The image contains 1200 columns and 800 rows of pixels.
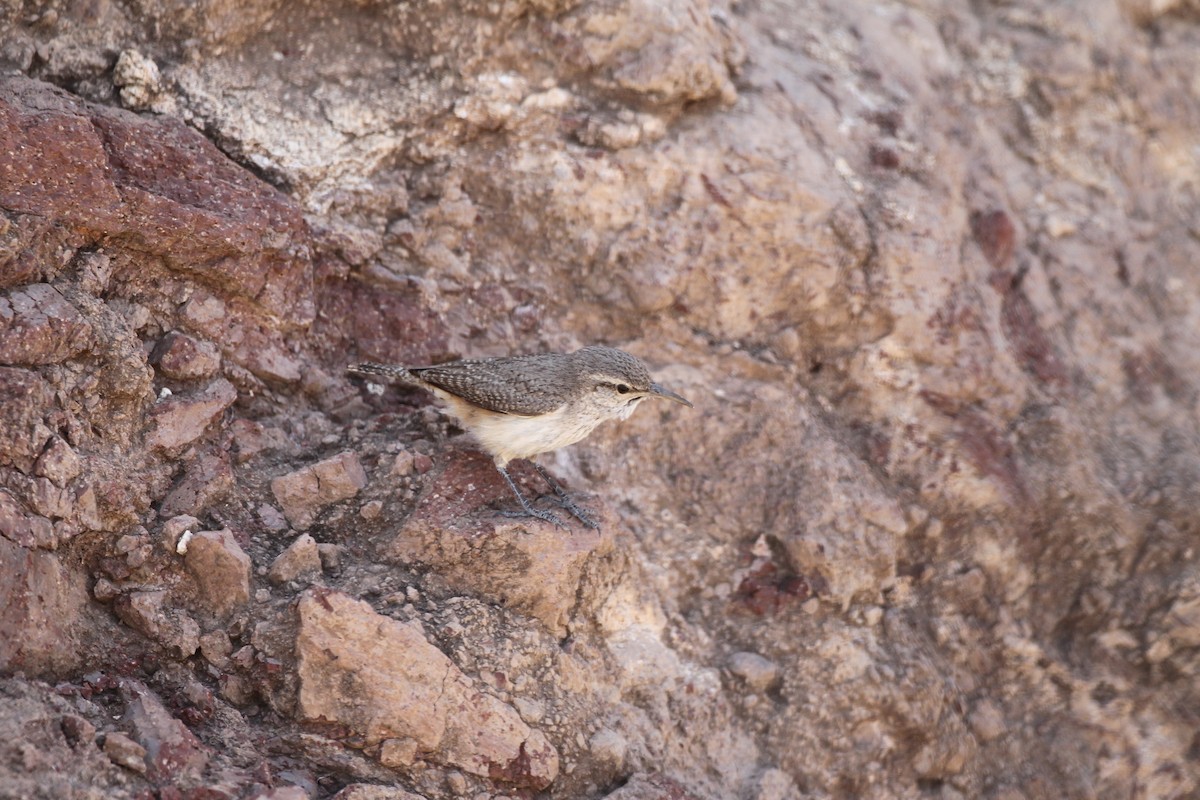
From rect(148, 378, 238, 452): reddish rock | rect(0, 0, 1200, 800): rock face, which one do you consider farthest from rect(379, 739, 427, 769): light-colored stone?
rect(148, 378, 238, 452): reddish rock

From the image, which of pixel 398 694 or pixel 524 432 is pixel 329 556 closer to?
pixel 398 694

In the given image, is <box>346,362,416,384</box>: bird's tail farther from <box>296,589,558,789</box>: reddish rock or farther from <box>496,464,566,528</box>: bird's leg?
<box>296,589,558,789</box>: reddish rock

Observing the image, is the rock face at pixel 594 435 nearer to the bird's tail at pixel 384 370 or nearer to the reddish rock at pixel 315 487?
the reddish rock at pixel 315 487

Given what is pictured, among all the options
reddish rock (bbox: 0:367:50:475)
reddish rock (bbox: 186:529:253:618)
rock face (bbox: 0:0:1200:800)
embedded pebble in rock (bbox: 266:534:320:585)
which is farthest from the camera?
embedded pebble in rock (bbox: 266:534:320:585)

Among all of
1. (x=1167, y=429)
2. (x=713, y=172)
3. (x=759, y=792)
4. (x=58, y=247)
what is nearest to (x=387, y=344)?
(x=58, y=247)

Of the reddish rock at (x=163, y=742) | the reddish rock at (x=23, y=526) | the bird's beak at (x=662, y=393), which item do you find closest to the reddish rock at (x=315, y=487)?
the reddish rock at (x=23, y=526)
